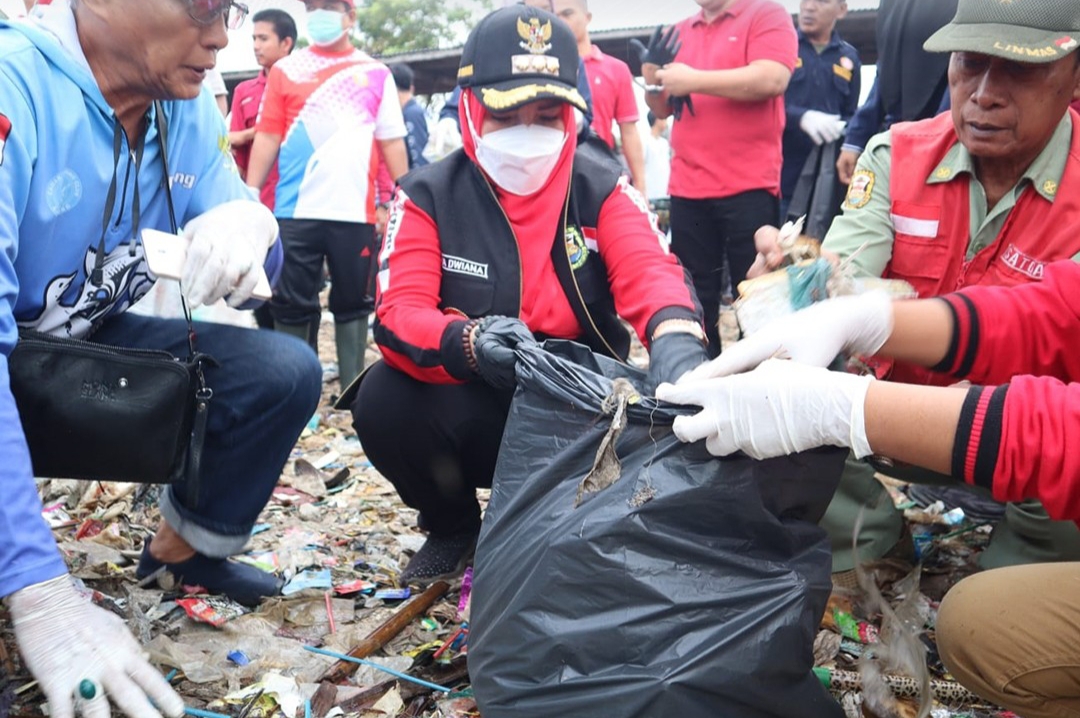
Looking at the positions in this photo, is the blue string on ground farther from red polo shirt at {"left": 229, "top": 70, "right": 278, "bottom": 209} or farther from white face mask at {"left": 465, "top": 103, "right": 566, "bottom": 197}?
red polo shirt at {"left": 229, "top": 70, "right": 278, "bottom": 209}

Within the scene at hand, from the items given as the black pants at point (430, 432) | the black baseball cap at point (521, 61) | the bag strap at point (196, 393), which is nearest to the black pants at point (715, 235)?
the black baseball cap at point (521, 61)

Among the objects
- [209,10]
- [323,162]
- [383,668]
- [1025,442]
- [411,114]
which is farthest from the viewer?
[411,114]

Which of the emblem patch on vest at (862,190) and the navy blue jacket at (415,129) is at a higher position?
the emblem patch on vest at (862,190)

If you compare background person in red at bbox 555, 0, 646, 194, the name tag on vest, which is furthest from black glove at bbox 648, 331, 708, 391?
background person in red at bbox 555, 0, 646, 194

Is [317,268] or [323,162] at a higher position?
[323,162]

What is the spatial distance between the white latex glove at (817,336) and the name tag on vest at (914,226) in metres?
0.66

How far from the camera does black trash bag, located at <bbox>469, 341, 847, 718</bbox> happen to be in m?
1.51

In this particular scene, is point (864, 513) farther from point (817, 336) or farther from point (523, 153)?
point (523, 153)

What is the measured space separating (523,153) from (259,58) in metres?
3.77

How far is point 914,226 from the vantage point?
99.0 inches

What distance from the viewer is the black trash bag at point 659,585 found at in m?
1.51

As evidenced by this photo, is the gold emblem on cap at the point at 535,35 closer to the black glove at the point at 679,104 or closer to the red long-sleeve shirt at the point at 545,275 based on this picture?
the red long-sleeve shirt at the point at 545,275

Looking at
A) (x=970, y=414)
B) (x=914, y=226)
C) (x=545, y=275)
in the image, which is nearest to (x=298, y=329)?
(x=545, y=275)

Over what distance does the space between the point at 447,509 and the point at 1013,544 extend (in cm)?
155
